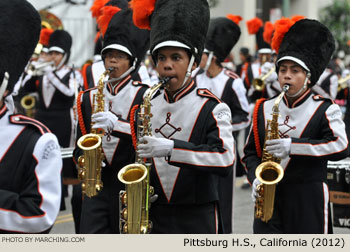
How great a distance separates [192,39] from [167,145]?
0.78m

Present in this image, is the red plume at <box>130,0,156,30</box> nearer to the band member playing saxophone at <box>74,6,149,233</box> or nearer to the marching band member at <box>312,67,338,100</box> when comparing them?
the band member playing saxophone at <box>74,6,149,233</box>

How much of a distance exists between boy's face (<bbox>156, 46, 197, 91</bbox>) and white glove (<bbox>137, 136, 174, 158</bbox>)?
454 mm

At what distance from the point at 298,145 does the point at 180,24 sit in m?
1.10

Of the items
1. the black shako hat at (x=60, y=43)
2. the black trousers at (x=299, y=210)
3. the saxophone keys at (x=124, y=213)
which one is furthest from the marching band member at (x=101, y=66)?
the black shako hat at (x=60, y=43)

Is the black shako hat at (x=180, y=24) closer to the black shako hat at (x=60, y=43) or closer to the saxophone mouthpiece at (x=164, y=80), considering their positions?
the saxophone mouthpiece at (x=164, y=80)

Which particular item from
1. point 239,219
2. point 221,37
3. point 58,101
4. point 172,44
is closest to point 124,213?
point 172,44

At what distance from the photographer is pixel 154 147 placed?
4.19 m

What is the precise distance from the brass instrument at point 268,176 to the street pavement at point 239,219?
310cm

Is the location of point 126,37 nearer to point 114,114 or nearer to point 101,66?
point 114,114

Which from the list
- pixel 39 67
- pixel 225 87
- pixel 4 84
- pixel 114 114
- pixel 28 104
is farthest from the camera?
pixel 28 104

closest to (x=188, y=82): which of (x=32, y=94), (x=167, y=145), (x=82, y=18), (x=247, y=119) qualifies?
(x=167, y=145)

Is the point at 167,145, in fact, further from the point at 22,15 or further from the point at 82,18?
the point at 82,18

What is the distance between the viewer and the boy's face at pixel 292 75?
16.5 feet
